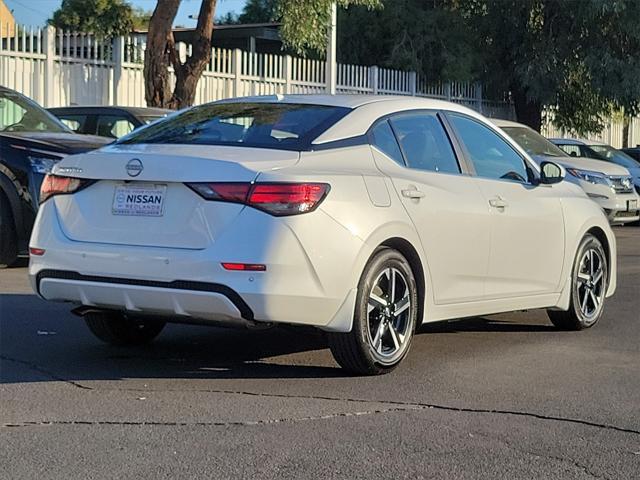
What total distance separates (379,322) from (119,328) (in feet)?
5.88

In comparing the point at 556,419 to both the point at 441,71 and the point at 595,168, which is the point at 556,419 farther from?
the point at 441,71

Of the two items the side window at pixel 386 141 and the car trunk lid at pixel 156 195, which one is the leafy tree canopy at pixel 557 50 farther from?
the car trunk lid at pixel 156 195

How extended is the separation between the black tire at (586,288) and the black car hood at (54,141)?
4.78 m

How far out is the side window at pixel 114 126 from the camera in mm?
13526

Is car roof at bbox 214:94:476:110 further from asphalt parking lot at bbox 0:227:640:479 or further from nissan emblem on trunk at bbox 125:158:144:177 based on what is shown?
asphalt parking lot at bbox 0:227:640:479

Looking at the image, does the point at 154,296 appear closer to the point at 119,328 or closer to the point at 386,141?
the point at 119,328

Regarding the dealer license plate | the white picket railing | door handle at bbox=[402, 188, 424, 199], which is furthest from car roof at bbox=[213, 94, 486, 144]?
the white picket railing

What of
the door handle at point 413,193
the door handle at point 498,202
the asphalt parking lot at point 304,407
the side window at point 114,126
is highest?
the side window at point 114,126

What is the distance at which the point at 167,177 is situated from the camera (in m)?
5.64

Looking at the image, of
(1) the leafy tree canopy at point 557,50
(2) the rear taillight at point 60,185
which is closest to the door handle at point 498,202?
(2) the rear taillight at point 60,185

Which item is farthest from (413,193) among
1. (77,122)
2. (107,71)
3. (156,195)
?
(107,71)

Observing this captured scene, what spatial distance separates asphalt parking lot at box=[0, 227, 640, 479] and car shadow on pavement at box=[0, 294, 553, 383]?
17 mm

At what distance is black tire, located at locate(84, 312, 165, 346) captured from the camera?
6.79m

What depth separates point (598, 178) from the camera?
1670 cm
